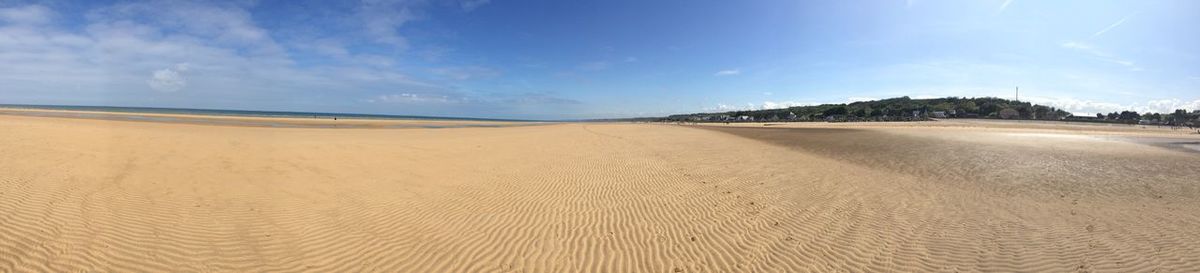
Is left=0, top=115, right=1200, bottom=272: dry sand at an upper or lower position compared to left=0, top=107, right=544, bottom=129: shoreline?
lower

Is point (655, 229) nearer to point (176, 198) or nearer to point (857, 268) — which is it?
point (857, 268)

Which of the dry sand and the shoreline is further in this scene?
the shoreline

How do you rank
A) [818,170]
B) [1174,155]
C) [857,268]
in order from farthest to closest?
[1174,155]
[818,170]
[857,268]

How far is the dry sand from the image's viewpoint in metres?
6.07

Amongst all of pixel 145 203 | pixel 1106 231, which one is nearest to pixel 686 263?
pixel 1106 231

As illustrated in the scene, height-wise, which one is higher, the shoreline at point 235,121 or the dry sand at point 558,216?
the shoreline at point 235,121

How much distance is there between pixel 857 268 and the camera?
241 inches

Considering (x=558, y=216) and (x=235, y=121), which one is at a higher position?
Result: (x=235, y=121)

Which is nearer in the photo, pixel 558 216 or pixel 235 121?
pixel 558 216

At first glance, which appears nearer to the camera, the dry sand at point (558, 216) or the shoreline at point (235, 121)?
the dry sand at point (558, 216)

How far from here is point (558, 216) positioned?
338 inches

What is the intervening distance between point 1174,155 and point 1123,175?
1103cm

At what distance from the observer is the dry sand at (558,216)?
607 centimetres

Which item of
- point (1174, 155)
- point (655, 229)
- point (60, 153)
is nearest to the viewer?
point (655, 229)
